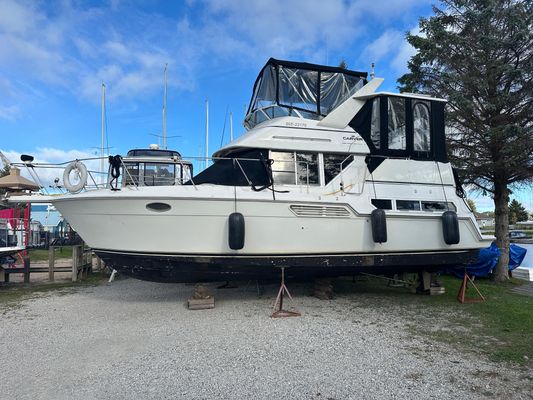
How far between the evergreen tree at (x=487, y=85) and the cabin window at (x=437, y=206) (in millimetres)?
2583

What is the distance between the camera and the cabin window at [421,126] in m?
7.79

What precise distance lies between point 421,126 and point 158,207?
217 inches

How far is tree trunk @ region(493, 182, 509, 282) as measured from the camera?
33.2ft

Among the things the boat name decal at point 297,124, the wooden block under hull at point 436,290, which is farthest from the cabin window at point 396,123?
the wooden block under hull at point 436,290

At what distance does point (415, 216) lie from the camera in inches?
285

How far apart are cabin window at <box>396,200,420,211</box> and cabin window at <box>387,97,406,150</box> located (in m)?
1.14

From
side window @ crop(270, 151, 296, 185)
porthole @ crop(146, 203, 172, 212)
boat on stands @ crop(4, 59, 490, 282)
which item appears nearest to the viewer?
porthole @ crop(146, 203, 172, 212)

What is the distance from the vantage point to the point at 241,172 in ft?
22.6

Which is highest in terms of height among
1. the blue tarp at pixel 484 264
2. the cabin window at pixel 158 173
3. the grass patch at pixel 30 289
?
the cabin window at pixel 158 173

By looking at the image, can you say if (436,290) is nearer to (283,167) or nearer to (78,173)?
(283,167)

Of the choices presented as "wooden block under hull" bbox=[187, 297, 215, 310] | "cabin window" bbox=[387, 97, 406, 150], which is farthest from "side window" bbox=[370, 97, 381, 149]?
"wooden block under hull" bbox=[187, 297, 215, 310]

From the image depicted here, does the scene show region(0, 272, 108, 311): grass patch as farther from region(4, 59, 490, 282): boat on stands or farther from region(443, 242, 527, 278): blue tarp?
region(443, 242, 527, 278): blue tarp

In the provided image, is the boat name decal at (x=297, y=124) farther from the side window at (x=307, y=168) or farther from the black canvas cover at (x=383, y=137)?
the black canvas cover at (x=383, y=137)

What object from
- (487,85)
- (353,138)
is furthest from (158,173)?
(487,85)
